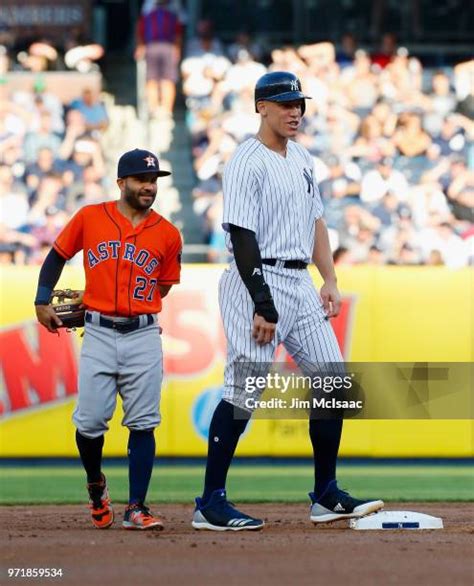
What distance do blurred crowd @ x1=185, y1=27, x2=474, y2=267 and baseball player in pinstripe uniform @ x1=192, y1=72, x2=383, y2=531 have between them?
6806 mm

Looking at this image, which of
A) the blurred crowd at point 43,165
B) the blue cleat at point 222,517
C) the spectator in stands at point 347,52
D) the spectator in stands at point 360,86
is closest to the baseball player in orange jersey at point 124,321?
the blue cleat at point 222,517

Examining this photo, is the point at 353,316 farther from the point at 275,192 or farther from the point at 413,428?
the point at 275,192

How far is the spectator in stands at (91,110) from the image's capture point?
1543cm

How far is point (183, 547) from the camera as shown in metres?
5.45

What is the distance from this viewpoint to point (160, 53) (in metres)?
16.5

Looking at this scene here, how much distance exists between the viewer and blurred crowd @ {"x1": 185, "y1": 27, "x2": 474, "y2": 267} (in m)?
13.9

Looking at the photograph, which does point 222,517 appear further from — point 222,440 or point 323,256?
point 323,256

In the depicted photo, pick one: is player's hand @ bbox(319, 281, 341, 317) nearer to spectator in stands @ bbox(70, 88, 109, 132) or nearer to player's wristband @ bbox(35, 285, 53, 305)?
player's wristband @ bbox(35, 285, 53, 305)

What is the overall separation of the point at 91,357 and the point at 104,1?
1273cm

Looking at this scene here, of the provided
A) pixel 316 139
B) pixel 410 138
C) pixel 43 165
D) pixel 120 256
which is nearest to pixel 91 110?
pixel 43 165

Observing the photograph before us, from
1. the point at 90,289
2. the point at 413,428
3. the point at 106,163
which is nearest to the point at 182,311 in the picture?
the point at 413,428

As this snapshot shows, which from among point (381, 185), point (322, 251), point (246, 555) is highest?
point (381, 185)

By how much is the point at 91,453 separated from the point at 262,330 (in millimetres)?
1105

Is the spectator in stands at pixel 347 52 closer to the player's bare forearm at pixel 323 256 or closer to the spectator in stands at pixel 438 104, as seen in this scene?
the spectator in stands at pixel 438 104
